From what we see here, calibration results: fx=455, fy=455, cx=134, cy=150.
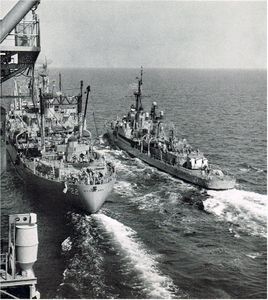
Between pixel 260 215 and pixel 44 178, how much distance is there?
18.7 meters

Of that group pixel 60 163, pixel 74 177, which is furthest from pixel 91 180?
pixel 60 163

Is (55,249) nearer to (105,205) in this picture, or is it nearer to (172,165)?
(105,205)

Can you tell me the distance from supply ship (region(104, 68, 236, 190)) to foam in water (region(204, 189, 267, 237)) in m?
1.73

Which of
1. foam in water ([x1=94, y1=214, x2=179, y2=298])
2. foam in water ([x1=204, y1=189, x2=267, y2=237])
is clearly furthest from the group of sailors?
foam in water ([x1=204, y1=189, x2=267, y2=237])

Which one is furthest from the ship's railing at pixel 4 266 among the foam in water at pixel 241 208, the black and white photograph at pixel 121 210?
the foam in water at pixel 241 208

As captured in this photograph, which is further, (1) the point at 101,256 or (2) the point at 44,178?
(2) the point at 44,178

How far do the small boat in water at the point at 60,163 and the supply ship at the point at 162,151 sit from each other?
323 inches

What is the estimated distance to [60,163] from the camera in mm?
42969

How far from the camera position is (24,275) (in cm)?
1556

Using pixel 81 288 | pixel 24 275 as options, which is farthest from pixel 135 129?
pixel 24 275

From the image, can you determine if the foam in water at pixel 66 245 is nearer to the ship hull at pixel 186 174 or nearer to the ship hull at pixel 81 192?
the ship hull at pixel 81 192

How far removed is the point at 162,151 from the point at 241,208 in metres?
17.3

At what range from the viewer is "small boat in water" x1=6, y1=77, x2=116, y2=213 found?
37.2 m

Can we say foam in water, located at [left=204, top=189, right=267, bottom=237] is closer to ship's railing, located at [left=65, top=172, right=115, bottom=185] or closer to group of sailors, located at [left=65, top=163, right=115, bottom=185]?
ship's railing, located at [left=65, top=172, right=115, bottom=185]
